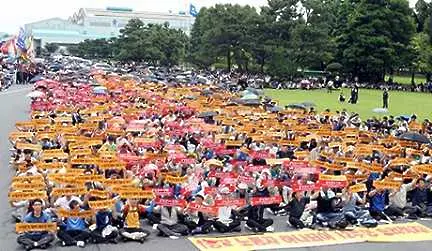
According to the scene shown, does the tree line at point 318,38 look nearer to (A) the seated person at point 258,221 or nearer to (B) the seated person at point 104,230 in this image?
(A) the seated person at point 258,221

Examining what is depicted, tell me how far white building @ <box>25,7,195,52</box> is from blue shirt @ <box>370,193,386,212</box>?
431ft

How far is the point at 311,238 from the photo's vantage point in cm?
1418

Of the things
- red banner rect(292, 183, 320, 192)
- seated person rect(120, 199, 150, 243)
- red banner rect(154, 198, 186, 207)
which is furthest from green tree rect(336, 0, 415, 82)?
seated person rect(120, 199, 150, 243)

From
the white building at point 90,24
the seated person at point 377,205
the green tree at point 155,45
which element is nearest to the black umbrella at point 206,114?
the seated person at point 377,205

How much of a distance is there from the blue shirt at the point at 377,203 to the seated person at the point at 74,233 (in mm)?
6981

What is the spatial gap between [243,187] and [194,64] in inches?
2774

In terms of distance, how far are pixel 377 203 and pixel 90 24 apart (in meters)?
162

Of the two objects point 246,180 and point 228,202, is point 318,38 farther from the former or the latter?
point 228,202

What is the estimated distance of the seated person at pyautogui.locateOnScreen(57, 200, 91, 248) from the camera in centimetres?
1318

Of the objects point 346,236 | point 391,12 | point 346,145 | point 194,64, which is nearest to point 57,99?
point 346,145

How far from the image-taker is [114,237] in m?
13.5

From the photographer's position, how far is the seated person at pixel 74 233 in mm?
13180

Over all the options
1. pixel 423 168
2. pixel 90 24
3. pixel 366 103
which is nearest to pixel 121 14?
pixel 90 24

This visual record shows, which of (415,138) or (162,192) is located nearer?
(162,192)
